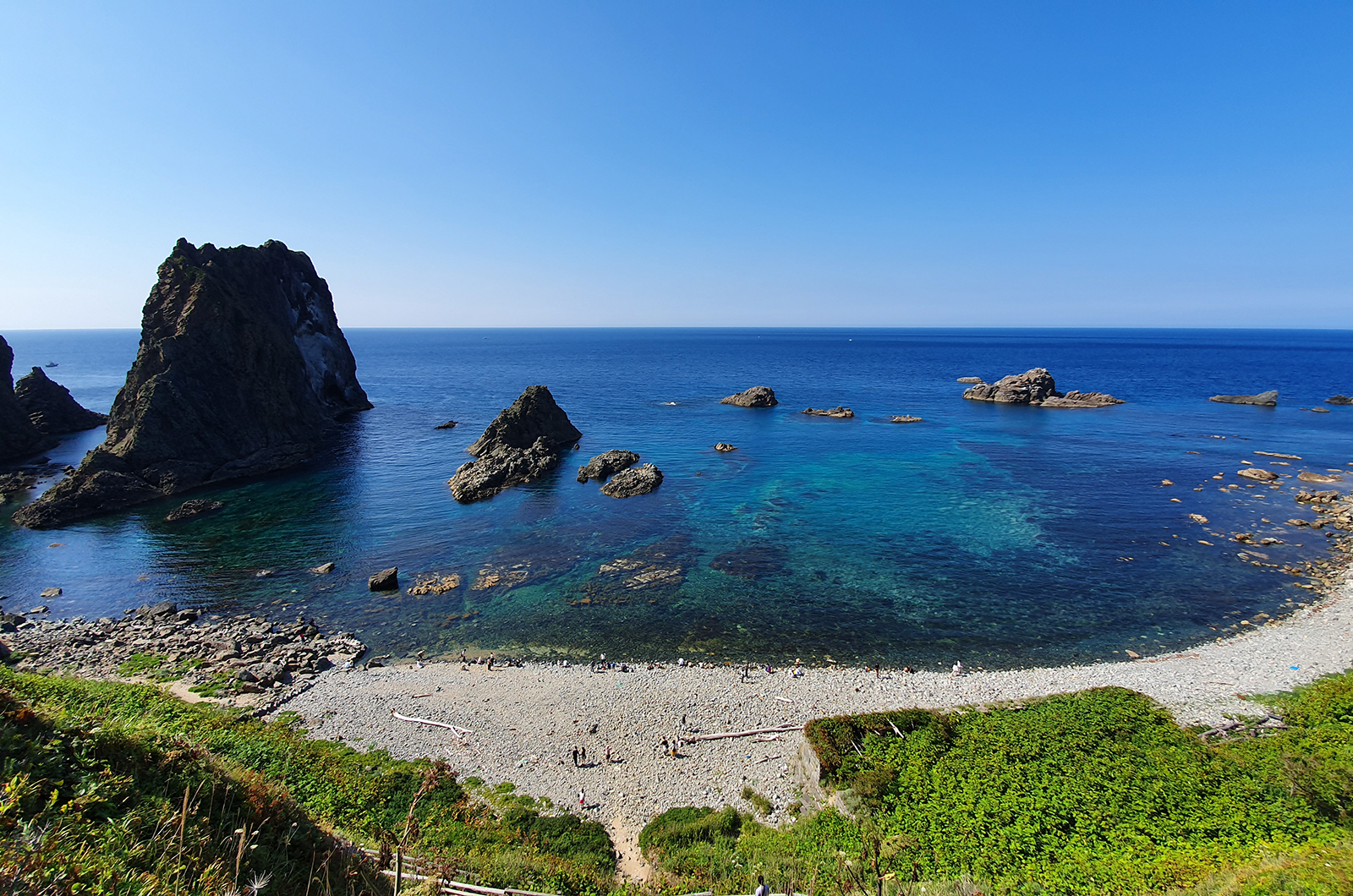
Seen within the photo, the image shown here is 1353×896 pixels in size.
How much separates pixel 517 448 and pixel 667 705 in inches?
2066

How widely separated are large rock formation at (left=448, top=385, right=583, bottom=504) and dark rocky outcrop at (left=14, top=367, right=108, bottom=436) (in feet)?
223

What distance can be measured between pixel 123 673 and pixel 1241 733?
53.0m

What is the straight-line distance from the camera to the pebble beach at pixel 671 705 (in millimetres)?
22938

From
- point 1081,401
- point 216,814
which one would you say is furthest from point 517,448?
point 1081,401

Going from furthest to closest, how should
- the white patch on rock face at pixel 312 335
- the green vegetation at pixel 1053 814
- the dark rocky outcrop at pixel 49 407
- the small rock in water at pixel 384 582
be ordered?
the white patch on rock face at pixel 312 335 < the dark rocky outcrop at pixel 49 407 < the small rock in water at pixel 384 582 < the green vegetation at pixel 1053 814

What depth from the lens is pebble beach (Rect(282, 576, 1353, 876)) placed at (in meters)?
22.9

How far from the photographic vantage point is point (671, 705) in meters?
27.9

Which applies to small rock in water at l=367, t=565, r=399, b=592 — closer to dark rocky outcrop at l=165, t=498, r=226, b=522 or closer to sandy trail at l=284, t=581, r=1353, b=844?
sandy trail at l=284, t=581, r=1353, b=844

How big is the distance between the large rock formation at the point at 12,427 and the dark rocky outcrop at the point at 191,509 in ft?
135

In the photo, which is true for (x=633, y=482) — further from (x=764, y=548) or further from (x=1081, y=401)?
(x=1081, y=401)

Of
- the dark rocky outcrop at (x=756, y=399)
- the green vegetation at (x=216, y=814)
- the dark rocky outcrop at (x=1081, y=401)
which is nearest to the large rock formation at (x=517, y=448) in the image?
the green vegetation at (x=216, y=814)

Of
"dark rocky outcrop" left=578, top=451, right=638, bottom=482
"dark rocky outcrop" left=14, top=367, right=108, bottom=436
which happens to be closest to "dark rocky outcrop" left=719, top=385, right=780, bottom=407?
"dark rocky outcrop" left=578, top=451, right=638, bottom=482

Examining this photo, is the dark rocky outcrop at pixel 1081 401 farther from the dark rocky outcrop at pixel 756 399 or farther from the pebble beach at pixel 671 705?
the pebble beach at pixel 671 705

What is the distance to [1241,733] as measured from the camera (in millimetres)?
22969
